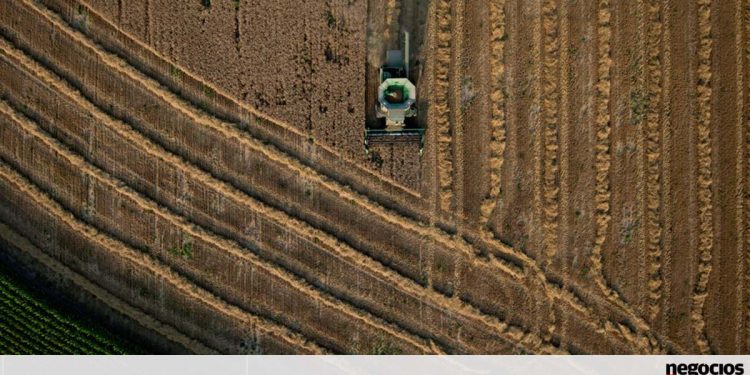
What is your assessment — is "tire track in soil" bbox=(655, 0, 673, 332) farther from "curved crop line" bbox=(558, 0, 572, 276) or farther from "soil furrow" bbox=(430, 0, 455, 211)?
"soil furrow" bbox=(430, 0, 455, 211)

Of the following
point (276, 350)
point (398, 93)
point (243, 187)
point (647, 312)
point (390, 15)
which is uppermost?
point (390, 15)

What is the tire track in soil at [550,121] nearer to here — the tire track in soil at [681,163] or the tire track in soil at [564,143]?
the tire track in soil at [564,143]

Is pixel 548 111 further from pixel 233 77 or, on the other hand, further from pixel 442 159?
pixel 233 77

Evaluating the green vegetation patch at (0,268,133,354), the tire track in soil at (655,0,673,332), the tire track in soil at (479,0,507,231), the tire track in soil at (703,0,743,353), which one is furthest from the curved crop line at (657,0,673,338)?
the green vegetation patch at (0,268,133,354)

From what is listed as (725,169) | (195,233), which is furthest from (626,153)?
(195,233)

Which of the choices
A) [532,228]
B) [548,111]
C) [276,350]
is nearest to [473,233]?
[532,228]
